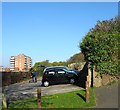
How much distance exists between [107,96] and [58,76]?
9791 mm

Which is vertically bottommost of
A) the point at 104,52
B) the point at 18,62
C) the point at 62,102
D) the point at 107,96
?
the point at 62,102

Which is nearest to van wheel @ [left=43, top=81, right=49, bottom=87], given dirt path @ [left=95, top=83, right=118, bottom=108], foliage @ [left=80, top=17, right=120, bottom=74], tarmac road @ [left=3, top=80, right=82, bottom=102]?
tarmac road @ [left=3, top=80, right=82, bottom=102]

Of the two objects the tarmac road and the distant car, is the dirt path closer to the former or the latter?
the tarmac road

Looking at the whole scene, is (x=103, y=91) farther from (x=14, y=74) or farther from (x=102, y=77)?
(x=14, y=74)

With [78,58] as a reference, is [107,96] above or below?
below

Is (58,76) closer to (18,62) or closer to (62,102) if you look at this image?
(62,102)

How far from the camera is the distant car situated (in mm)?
27000

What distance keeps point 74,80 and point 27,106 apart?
11340 millimetres

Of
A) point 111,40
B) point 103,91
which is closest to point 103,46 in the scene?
point 111,40

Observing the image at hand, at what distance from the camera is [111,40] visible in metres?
22.8

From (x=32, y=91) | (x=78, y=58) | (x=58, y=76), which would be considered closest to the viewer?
(x=32, y=91)

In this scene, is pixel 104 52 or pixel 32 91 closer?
pixel 104 52

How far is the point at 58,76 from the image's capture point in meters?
27.4

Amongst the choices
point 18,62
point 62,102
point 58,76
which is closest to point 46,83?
point 58,76
